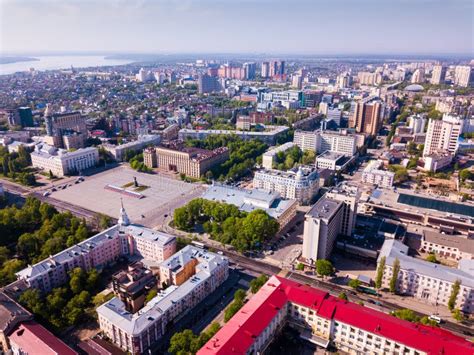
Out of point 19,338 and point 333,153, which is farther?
point 333,153

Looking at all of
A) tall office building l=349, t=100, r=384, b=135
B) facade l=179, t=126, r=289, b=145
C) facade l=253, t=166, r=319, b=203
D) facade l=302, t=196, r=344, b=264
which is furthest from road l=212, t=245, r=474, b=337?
tall office building l=349, t=100, r=384, b=135

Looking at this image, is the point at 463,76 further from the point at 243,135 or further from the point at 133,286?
the point at 133,286

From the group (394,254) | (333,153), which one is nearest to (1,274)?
(394,254)

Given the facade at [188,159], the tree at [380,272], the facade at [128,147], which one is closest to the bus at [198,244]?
the tree at [380,272]

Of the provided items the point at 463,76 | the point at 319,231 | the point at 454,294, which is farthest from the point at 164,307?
the point at 463,76

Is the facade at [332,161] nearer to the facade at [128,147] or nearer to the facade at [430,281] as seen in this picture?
the facade at [430,281]

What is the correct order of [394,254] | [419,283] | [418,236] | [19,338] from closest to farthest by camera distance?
[19,338], [419,283], [394,254], [418,236]

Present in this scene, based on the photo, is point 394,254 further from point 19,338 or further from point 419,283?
point 19,338

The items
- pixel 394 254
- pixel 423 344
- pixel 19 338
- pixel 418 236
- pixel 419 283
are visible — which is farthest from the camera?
pixel 418 236
